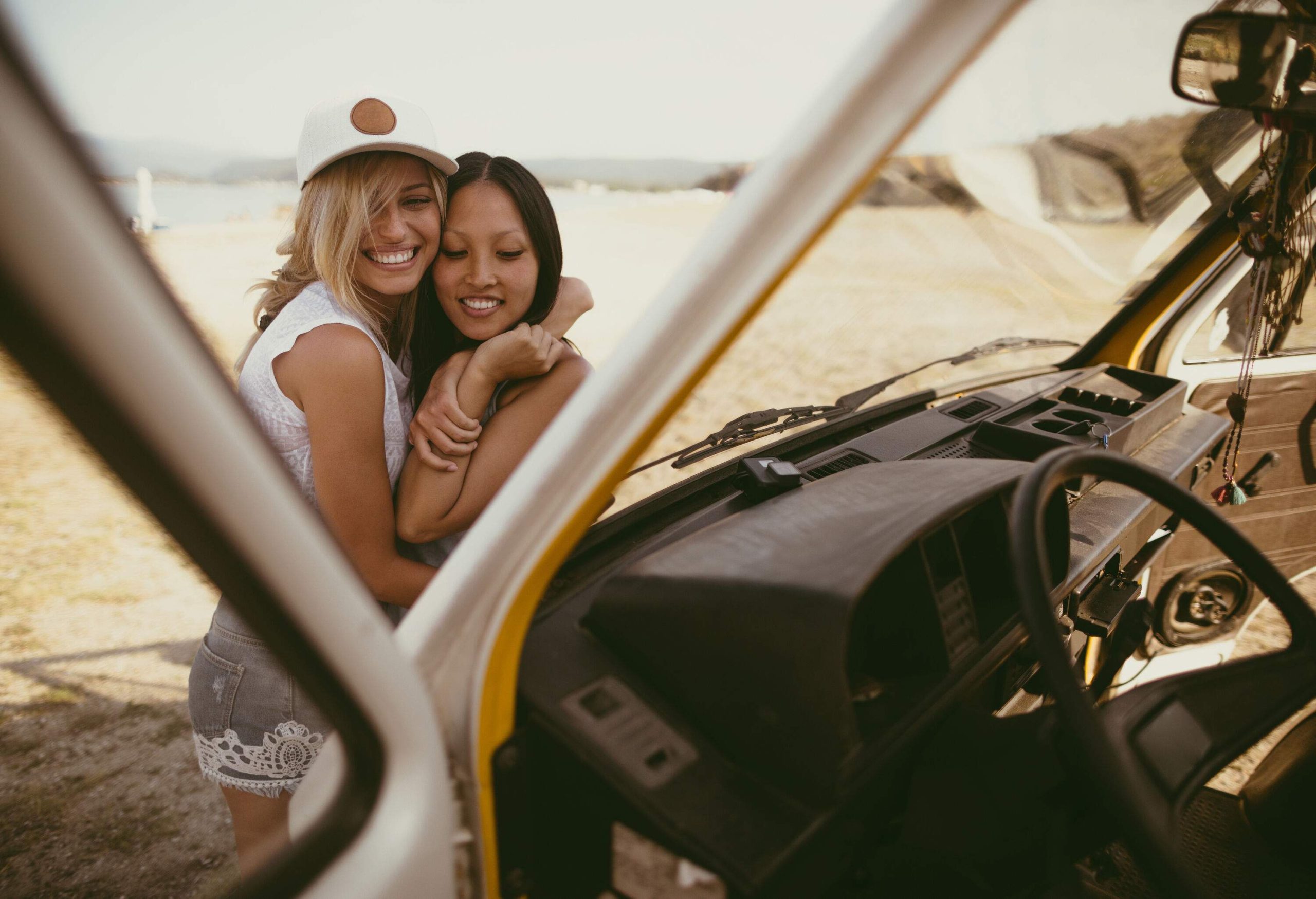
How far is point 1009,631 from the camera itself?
1306mm

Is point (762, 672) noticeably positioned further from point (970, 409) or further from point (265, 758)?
point (970, 409)

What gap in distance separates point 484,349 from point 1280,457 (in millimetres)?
3024

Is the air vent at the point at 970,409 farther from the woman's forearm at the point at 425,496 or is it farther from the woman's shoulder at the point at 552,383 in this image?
the woman's forearm at the point at 425,496

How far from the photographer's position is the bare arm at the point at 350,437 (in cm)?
151

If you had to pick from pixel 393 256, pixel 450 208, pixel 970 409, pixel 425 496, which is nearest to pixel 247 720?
pixel 425 496

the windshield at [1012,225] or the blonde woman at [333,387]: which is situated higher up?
the windshield at [1012,225]

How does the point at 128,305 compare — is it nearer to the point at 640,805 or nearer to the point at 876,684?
the point at 640,805

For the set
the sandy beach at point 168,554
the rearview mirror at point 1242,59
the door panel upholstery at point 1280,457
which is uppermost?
the rearview mirror at point 1242,59

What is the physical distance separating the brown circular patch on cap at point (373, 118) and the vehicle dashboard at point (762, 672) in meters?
1.14

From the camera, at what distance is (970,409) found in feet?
7.34

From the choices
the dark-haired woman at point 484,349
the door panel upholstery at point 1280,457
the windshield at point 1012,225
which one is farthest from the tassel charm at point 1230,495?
the dark-haired woman at point 484,349

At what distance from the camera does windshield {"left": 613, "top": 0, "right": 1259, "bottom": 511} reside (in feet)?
6.17

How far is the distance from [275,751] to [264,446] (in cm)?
128

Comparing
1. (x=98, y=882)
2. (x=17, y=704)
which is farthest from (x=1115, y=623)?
(x=17, y=704)
